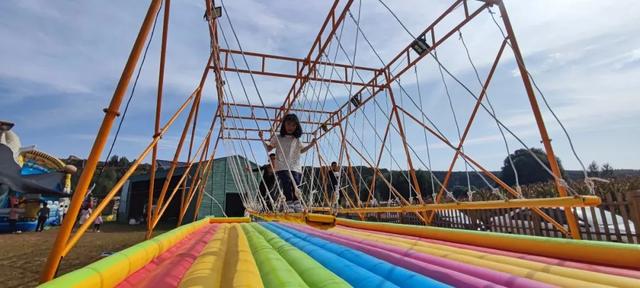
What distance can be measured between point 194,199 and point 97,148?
56.8ft

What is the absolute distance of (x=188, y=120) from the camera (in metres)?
4.23

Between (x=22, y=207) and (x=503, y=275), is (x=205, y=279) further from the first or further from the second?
(x=22, y=207)

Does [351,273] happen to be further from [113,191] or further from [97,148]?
[113,191]

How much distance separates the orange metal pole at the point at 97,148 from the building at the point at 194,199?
14712 mm

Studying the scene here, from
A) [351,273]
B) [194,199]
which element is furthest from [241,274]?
[194,199]

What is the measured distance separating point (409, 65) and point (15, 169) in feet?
52.4

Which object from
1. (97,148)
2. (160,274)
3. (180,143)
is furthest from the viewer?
(180,143)

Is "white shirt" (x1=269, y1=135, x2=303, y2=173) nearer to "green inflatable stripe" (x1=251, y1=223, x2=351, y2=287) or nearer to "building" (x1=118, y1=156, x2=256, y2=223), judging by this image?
"green inflatable stripe" (x1=251, y1=223, x2=351, y2=287)

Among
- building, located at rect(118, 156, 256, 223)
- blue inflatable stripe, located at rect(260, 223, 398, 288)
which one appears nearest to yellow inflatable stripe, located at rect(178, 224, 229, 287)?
blue inflatable stripe, located at rect(260, 223, 398, 288)

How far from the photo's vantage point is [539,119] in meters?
2.46

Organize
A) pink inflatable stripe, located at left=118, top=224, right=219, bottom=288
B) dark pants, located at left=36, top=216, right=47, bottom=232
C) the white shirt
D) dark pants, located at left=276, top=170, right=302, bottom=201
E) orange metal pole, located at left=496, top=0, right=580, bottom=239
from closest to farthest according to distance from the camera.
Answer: pink inflatable stripe, located at left=118, top=224, right=219, bottom=288 → orange metal pole, located at left=496, top=0, right=580, bottom=239 → the white shirt → dark pants, located at left=276, top=170, right=302, bottom=201 → dark pants, located at left=36, top=216, right=47, bottom=232

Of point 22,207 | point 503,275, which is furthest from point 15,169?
point 503,275

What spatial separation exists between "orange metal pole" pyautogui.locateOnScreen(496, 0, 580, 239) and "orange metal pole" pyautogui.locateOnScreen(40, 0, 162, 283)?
98.0 inches

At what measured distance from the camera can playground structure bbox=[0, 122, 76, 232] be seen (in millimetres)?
12492
